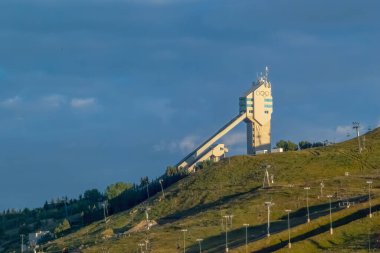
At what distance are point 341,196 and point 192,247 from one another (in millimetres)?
38117

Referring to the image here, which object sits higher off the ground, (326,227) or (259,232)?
(326,227)

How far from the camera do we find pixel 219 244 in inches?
6255

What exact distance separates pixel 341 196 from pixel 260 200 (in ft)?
54.3

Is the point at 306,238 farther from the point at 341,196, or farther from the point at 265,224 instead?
the point at 341,196

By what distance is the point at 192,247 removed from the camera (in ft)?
522

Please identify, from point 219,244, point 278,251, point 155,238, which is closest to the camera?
point 278,251

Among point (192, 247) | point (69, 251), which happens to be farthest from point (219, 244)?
point (69, 251)

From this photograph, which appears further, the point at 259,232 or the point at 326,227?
Answer: the point at 259,232

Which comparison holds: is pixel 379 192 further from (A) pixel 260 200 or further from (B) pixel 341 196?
(A) pixel 260 200

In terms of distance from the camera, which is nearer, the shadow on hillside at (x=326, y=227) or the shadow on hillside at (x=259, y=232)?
the shadow on hillside at (x=326, y=227)

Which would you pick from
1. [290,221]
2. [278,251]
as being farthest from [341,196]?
[278,251]

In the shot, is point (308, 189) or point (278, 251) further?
point (308, 189)

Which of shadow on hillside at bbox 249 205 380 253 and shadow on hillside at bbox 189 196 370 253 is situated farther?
shadow on hillside at bbox 189 196 370 253

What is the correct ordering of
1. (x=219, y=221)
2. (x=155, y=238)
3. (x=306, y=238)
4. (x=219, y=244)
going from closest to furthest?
(x=306, y=238)
(x=219, y=244)
(x=155, y=238)
(x=219, y=221)
